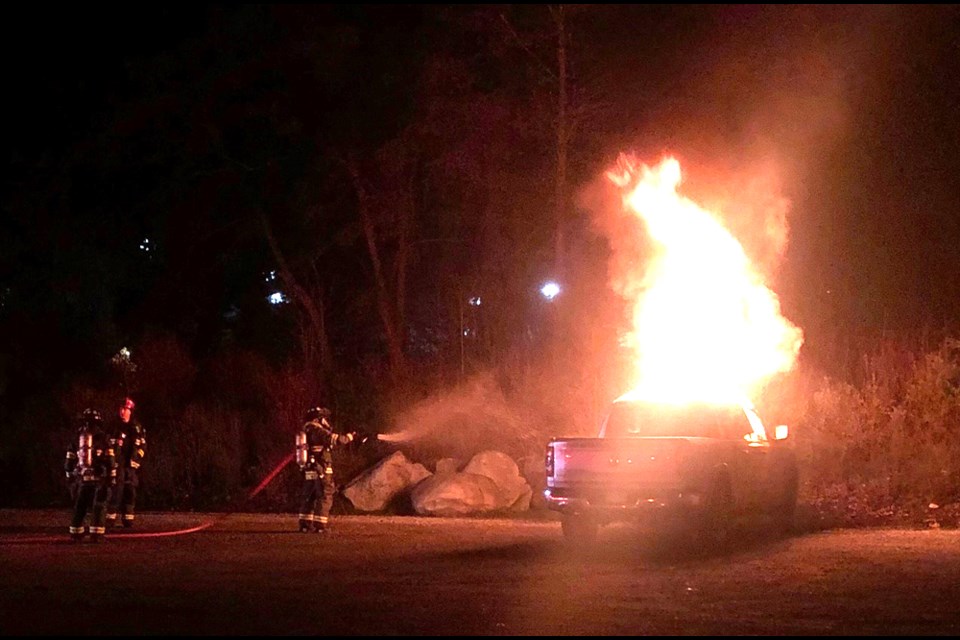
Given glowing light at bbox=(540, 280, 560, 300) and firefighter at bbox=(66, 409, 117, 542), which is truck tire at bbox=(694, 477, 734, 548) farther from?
glowing light at bbox=(540, 280, 560, 300)

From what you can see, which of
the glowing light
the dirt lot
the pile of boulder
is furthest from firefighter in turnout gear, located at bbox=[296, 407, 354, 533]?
the glowing light

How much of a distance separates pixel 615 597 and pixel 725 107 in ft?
62.4

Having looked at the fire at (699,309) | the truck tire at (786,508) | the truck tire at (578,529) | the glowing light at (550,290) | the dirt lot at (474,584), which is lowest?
the dirt lot at (474,584)

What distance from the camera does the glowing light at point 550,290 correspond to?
1249 inches

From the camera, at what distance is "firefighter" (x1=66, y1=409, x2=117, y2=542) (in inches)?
760

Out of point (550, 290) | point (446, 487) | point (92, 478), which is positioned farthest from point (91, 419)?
point (550, 290)

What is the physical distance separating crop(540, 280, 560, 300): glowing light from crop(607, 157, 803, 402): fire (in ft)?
15.7

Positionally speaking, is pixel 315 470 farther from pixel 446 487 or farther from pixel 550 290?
pixel 550 290

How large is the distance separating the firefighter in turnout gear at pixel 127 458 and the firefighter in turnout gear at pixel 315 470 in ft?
9.06

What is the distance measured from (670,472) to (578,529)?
6.27 ft

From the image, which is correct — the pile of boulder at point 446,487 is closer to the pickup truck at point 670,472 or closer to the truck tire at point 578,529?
the pickup truck at point 670,472

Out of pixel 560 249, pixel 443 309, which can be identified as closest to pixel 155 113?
pixel 443 309

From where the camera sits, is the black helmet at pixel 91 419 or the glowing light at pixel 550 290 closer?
the black helmet at pixel 91 419

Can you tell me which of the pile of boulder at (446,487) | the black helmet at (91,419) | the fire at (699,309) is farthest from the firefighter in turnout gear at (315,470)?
the fire at (699,309)
